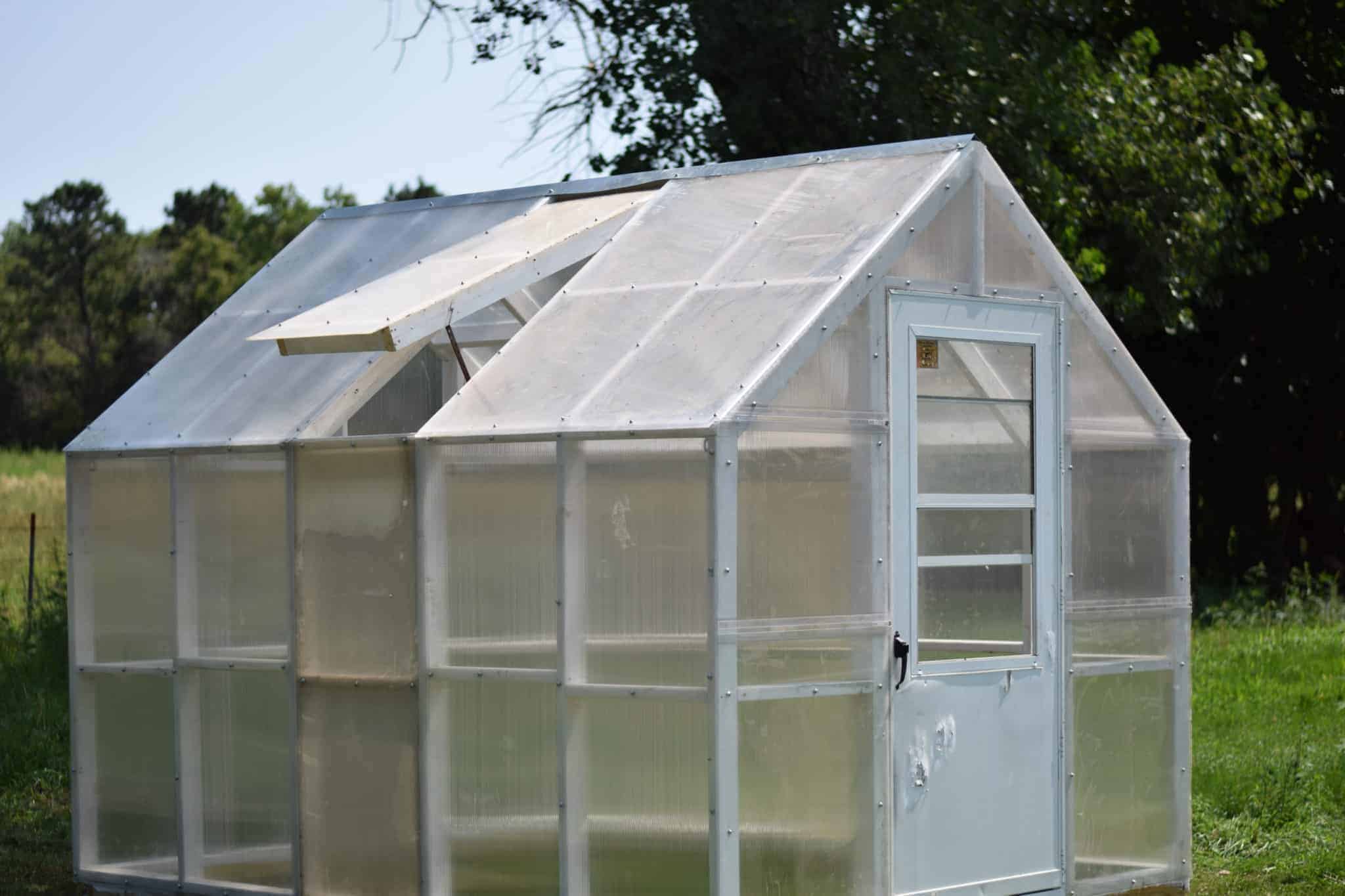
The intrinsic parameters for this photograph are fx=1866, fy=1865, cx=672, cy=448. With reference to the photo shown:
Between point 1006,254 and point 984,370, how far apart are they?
0.48 meters

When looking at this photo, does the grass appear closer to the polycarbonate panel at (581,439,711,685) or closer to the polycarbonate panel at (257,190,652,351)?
the polycarbonate panel at (257,190,652,351)

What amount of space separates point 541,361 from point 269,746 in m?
2.06

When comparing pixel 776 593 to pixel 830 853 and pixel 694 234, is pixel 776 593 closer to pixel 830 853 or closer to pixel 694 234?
Result: pixel 830 853

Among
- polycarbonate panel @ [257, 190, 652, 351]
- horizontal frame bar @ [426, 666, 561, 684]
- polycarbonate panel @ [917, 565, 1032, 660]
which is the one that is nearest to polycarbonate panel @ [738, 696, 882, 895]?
horizontal frame bar @ [426, 666, 561, 684]

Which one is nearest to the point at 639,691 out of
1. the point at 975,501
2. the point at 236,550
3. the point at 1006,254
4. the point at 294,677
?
the point at 975,501

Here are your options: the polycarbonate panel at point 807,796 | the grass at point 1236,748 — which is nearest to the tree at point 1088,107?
the grass at point 1236,748

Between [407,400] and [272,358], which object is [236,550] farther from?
[407,400]

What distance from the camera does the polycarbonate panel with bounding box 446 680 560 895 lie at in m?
6.82

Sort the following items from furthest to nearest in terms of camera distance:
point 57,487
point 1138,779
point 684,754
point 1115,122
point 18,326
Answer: point 18,326 < point 57,487 < point 1115,122 < point 1138,779 < point 684,754

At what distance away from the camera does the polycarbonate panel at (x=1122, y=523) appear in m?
7.87

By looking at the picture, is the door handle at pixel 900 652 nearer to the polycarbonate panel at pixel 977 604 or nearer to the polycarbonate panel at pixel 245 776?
the polycarbonate panel at pixel 977 604

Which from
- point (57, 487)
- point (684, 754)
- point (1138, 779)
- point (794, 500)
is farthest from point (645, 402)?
point (57, 487)

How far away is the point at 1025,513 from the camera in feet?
25.0

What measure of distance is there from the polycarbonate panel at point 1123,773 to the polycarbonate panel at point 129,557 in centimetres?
392
